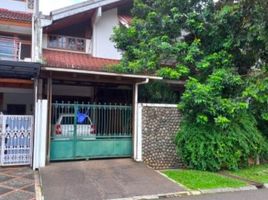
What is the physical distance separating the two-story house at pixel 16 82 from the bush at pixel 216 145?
548 centimetres

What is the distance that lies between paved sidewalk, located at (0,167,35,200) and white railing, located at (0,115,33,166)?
1.15 ft

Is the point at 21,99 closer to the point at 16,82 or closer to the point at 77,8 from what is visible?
the point at 16,82

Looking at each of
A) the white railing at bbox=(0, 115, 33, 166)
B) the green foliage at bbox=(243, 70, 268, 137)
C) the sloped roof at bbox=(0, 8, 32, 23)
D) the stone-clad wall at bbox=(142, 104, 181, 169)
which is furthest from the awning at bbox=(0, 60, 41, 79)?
the green foliage at bbox=(243, 70, 268, 137)

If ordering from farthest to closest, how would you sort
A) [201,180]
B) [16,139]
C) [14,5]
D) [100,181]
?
[14,5] < [16,139] < [201,180] < [100,181]

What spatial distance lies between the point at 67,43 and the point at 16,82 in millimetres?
3313

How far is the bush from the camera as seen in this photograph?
10.4m

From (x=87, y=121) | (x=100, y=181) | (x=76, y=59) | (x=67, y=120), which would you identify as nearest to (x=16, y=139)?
(x=67, y=120)

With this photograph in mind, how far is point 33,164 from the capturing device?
9617 mm

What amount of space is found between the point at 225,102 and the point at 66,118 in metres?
5.59

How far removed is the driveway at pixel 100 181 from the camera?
743 cm

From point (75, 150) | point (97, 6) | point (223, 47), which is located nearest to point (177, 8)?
point (223, 47)

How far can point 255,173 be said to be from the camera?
10281 mm

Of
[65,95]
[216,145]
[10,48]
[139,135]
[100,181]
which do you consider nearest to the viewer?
[100,181]

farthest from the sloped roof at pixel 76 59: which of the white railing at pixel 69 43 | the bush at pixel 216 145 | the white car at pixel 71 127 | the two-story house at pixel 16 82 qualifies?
the bush at pixel 216 145
